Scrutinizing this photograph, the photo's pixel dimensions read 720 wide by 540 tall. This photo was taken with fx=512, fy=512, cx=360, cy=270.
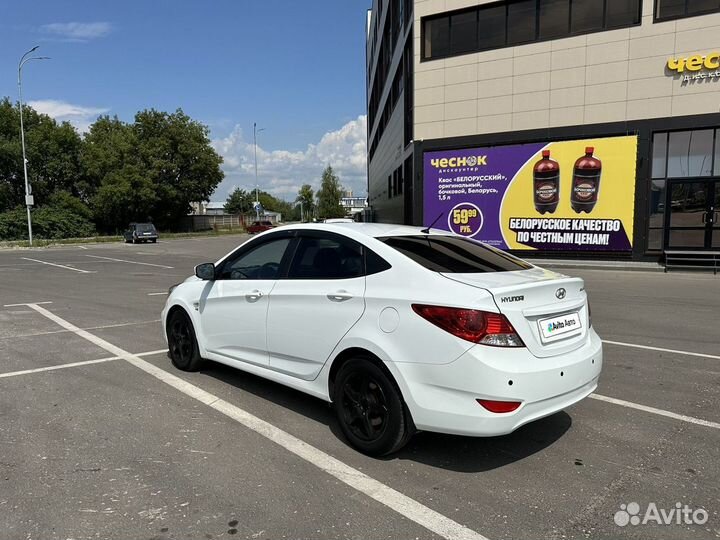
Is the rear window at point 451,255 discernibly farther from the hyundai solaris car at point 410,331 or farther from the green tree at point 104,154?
the green tree at point 104,154

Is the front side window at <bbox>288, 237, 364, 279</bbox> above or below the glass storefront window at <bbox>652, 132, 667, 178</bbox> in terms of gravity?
below

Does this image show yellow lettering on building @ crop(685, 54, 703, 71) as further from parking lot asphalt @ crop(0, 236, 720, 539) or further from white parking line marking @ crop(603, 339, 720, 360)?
parking lot asphalt @ crop(0, 236, 720, 539)

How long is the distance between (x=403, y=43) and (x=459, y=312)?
24.5 metres

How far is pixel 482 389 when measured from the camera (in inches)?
122

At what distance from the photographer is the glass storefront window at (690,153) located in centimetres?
1691

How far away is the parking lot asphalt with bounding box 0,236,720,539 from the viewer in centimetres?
283

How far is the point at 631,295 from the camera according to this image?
11.3m

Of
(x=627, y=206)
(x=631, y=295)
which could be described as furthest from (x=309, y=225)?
(x=627, y=206)

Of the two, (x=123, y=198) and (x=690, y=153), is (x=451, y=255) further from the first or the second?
(x=123, y=198)

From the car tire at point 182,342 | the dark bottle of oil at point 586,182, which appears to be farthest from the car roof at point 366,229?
the dark bottle of oil at point 586,182

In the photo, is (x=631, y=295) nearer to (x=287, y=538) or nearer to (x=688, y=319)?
(x=688, y=319)

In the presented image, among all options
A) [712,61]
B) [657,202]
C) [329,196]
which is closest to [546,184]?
[657,202]

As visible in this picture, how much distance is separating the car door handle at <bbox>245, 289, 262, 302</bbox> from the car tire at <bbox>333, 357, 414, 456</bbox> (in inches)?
45.0

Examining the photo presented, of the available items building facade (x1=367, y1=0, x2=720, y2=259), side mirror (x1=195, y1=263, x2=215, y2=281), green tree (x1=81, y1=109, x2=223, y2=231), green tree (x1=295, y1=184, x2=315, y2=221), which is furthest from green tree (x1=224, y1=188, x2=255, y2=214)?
side mirror (x1=195, y1=263, x2=215, y2=281)
